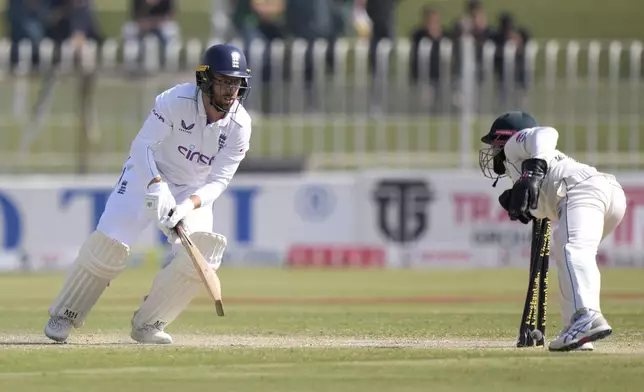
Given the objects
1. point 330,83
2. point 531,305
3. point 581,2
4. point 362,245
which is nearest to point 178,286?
point 531,305

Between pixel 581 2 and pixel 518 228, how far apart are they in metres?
6.20

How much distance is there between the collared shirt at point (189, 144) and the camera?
26.1ft

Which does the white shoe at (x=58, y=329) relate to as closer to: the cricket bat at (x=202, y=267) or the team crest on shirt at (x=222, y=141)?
the cricket bat at (x=202, y=267)

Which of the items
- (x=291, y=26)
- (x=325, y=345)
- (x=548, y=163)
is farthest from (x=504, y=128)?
(x=291, y=26)

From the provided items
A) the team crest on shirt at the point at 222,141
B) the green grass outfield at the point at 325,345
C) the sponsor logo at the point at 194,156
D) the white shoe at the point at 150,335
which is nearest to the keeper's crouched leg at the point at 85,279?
the green grass outfield at the point at 325,345

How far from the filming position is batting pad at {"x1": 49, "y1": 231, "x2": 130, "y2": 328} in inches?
311

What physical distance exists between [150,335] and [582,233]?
2.42 meters

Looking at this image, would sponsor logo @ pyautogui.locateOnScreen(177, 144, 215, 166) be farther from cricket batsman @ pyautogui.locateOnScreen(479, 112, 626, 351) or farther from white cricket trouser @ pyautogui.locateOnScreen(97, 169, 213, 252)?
cricket batsman @ pyautogui.locateOnScreen(479, 112, 626, 351)

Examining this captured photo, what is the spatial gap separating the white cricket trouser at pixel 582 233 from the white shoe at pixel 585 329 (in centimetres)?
4

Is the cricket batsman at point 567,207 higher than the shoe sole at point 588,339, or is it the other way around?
the cricket batsman at point 567,207

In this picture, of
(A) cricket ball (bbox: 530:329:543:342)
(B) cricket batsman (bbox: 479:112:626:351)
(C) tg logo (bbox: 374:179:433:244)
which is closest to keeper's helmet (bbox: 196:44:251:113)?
(B) cricket batsman (bbox: 479:112:626:351)

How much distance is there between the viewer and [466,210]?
50.2ft

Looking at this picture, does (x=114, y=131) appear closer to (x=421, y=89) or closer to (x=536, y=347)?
(x=421, y=89)

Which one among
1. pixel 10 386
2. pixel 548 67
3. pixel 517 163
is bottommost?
pixel 10 386
